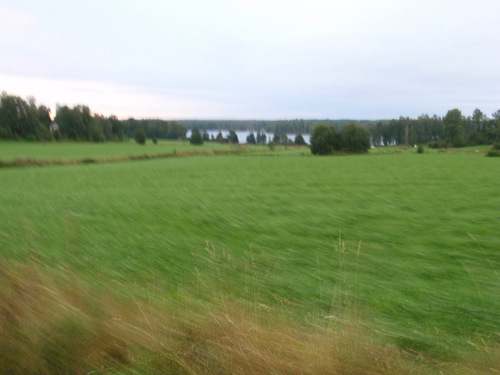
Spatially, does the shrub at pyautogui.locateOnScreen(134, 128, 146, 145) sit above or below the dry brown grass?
above

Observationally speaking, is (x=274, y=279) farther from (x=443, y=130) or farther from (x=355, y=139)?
(x=443, y=130)

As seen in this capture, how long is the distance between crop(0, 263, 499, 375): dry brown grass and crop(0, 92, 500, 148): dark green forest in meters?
50.3

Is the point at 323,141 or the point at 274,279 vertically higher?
the point at 323,141

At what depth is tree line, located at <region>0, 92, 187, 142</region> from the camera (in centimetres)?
4478


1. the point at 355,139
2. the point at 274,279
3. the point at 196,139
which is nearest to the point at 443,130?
the point at 355,139

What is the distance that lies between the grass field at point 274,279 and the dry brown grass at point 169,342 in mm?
14

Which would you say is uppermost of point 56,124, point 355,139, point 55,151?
point 56,124

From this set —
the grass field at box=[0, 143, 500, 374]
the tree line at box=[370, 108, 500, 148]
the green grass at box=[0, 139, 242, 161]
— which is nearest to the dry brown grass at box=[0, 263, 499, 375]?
the grass field at box=[0, 143, 500, 374]

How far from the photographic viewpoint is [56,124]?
160ft

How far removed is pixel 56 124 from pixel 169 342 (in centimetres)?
5385

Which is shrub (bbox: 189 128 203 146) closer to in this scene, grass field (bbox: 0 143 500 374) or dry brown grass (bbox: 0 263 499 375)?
grass field (bbox: 0 143 500 374)

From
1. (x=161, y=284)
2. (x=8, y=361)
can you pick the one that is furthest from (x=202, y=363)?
(x=161, y=284)

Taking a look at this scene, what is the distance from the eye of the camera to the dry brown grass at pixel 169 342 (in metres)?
2.31

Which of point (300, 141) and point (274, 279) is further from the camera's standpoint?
point (300, 141)
